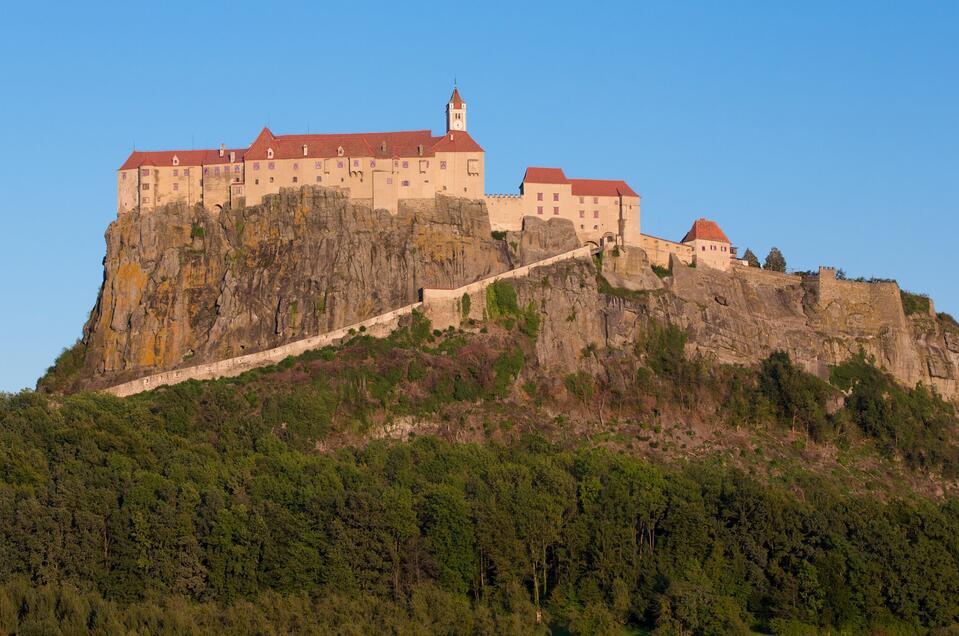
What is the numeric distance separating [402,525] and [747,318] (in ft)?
136

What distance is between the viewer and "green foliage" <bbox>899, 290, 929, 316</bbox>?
411ft

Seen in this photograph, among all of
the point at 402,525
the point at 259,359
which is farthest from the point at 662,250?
the point at 402,525

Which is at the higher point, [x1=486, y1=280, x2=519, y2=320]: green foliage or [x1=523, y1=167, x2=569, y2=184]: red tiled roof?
[x1=523, y1=167, x2=569, y2=184]: red tiled roof

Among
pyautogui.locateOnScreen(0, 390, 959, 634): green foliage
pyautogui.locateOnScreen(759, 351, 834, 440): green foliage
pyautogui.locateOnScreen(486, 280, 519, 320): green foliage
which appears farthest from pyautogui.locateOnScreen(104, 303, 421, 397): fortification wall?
pyautogui.locateOnScreen(759, 351, 834, 440): green foliage

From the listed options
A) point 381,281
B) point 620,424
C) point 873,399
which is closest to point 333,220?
point 381,281

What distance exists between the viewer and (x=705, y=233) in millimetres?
120312

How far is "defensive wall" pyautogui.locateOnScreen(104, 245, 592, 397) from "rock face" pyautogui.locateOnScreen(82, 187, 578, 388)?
1.85 metres

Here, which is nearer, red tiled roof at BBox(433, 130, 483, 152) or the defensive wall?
the defensive wall

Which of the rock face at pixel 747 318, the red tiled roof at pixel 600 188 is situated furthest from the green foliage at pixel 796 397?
the red tiled roof at pixel 600 188

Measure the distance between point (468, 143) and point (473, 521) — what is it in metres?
36.8

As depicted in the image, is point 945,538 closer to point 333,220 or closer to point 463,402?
point 463,402

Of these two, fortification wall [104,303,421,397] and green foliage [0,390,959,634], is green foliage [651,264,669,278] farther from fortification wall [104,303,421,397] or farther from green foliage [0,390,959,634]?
green foliage [0,390,959,634]

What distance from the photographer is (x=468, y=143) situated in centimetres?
11450

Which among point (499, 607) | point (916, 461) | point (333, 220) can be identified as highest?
point (333, 220)
